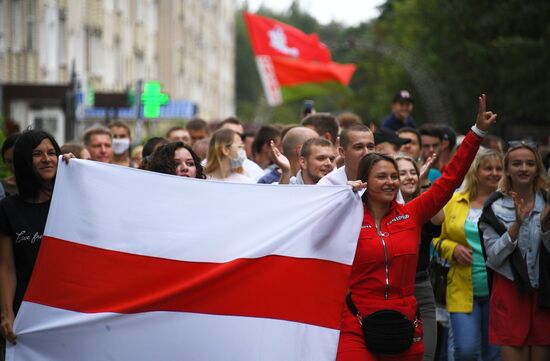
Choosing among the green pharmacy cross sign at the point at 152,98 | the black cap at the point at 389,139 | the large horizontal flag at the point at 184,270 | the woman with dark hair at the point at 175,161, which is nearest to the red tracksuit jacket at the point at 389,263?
the large horizontal flag at the point at 184,270

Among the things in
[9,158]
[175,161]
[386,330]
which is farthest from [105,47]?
[386,330]

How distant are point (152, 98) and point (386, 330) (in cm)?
1509

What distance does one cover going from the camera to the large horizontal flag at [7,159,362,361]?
7.13 meters

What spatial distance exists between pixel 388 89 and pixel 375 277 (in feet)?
166

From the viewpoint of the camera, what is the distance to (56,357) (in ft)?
24.3

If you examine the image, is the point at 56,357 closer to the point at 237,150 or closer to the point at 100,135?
the point at 237,150

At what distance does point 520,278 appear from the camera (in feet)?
29.2

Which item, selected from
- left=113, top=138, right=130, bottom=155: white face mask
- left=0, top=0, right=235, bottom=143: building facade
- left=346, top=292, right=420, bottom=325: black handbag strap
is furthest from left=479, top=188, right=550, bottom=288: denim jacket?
left=0, top=0, right=235, bottom=143: building facade

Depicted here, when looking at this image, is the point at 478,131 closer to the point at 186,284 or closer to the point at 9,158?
the point at 186,284

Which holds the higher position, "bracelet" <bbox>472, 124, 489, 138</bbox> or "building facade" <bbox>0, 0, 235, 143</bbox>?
"building facade" <bbox>0, 0, 235, 143</bbox>

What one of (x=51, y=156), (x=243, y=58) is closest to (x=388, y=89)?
(x=51, y=156)

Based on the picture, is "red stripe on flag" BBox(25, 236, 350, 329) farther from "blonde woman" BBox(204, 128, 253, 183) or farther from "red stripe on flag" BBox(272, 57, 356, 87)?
"red stripe on flag" BBox(272, 57, 356, 87)

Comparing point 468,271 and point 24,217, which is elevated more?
point 24,217

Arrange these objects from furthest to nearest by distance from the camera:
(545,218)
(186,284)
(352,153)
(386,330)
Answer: (545,218) → (352,153) → (186,284) → (386,330)
